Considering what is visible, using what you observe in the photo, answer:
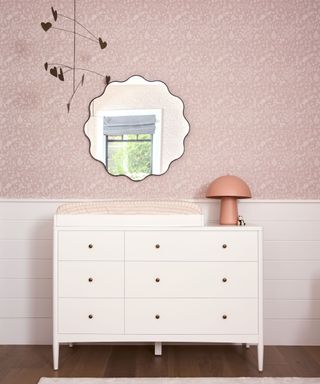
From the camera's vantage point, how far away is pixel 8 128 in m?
3.39

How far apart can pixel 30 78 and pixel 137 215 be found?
1273 mm

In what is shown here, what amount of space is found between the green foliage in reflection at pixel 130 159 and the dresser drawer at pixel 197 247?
0.68m

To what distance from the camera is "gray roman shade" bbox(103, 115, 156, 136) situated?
11.1ft

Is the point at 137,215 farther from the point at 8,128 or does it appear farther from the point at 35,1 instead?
the point at 35,1

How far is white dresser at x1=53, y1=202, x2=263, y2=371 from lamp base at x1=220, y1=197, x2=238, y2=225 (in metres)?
0.26

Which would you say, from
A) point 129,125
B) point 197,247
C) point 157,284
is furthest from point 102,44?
point 157,284

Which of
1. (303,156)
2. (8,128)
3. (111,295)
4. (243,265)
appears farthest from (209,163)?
(8,128)

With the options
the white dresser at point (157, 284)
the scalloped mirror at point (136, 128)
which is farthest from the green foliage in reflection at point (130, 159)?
the white dresser at point (157, 284)

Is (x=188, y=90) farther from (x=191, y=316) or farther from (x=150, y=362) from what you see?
(x=150, y=362)

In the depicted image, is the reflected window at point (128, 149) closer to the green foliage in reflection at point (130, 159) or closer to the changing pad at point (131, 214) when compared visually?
the green foliage in reflection at point (130, 159)

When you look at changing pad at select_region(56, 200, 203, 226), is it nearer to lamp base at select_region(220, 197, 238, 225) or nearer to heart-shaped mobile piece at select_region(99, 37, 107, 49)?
lamp base at select_region(220, 197, 238, 225)

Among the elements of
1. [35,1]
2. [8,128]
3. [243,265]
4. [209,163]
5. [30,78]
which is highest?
[35,1]

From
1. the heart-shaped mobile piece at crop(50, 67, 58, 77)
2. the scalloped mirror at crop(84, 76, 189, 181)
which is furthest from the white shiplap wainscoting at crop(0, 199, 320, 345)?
the heart-shaped mobile piece at crop(50, 67, 58, 77)

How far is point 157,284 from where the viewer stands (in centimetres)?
279
